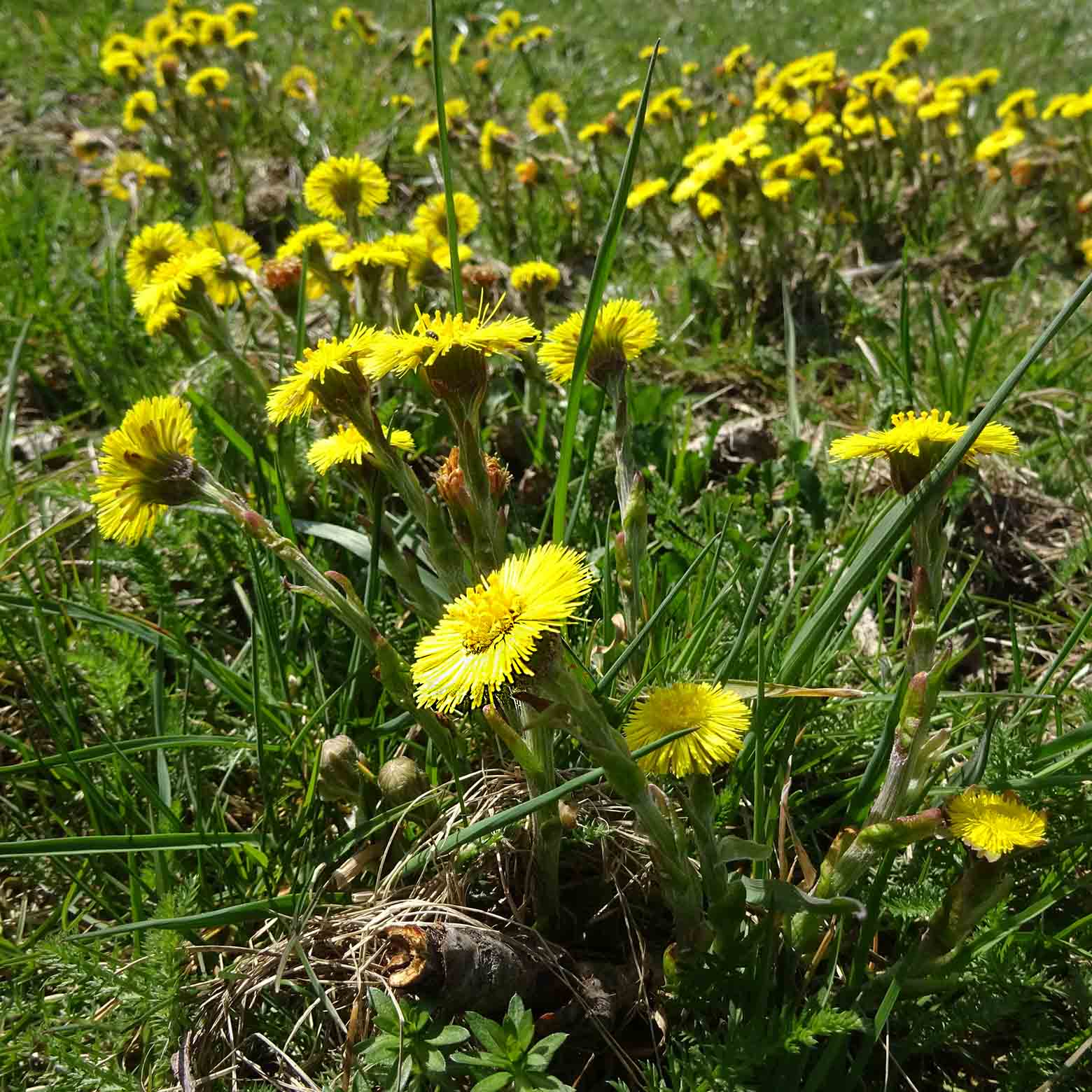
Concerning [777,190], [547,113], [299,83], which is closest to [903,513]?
[777,190]

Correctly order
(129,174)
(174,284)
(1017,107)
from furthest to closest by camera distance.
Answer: (129,174) → (1017,107) → (174,284)

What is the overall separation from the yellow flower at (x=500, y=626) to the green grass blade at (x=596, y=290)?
14.1 inches

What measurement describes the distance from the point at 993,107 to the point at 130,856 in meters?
4.71

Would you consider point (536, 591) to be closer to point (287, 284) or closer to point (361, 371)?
point (361, 371)

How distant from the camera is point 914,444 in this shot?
3.22 feet

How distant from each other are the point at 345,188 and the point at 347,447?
1126 mm

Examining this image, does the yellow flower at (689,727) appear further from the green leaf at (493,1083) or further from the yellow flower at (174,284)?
the yellow flower at (174,284)

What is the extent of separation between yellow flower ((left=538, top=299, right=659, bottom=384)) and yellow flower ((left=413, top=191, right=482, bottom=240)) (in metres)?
1.10

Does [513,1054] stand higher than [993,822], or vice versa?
[993,822]

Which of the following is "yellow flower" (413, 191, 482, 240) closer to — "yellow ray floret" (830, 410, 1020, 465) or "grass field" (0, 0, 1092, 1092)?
"grass field" (0, 0, 1092, 1092)

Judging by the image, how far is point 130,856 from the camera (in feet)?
4.07

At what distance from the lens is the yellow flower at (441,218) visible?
7.57 feet

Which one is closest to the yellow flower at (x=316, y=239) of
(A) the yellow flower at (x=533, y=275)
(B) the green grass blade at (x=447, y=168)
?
(A) the yellow flower at (x=533, y=275)

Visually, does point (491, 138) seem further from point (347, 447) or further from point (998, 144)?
point (347, 447)
